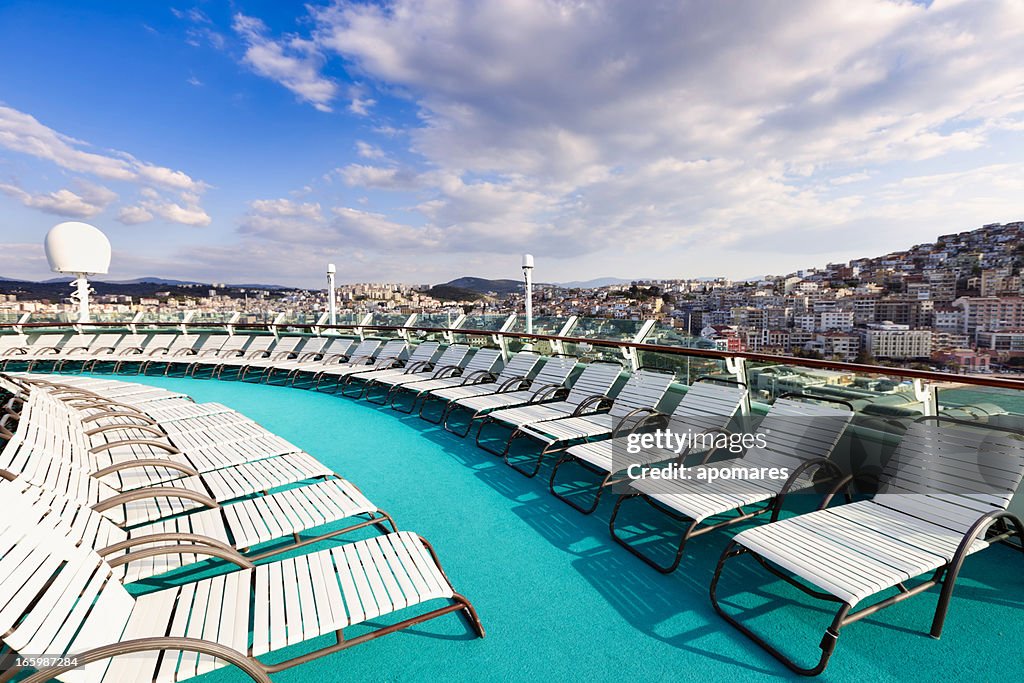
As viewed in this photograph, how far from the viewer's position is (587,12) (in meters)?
7.73

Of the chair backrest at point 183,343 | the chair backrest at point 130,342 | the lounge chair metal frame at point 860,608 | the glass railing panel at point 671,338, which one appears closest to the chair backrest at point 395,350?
the glass railing panel at point 671,338

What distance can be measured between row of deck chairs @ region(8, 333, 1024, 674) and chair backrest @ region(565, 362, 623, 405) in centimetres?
2

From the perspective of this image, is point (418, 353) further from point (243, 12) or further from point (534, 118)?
point (243, 12)

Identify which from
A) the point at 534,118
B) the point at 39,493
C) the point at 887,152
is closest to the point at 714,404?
the point at 39,493

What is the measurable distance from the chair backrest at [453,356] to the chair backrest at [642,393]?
323 cm

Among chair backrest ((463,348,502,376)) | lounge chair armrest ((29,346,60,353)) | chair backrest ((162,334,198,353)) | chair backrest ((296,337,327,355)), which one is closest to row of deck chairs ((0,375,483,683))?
chair backrest ((463,348,502,376))

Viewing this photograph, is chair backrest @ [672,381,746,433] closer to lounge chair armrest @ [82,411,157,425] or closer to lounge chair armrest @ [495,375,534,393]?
lounge chair armrest @ [495,375,534,393]

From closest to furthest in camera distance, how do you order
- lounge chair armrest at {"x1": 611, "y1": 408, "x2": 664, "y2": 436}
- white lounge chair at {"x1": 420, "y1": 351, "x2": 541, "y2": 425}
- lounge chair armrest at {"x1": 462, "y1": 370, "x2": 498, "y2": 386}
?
lounge chair armrest at {"x1": 611, "y1": 408, "x2": 664, "y2": 436}, white lounge chair at {"x1": 420, "y1": 351, "x2": 541, "y2": 425}, lounge chair armrest at {"x1": 462, "y1": 370, "x2": 498, "y2": 386}

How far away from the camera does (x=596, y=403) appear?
15.5 ft

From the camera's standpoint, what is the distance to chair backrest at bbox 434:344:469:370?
7.24 m

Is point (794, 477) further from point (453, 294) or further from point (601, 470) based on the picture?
point (453, 294)

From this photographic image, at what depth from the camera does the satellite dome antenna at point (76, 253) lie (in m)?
11.9

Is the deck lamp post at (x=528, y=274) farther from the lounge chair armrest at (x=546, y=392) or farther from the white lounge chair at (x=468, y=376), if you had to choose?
the lounge chair armrest at (x=546, y=392)

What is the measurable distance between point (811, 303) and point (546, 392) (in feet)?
46.3
